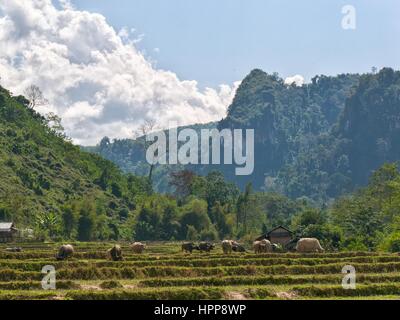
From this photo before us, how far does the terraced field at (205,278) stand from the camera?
94.4ft

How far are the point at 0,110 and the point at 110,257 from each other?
3737 inches

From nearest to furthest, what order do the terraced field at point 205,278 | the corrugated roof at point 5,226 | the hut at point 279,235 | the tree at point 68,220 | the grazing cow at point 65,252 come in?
the terraced field at point 205,278
the grazing cow at point 65,252
the hut at point 279,235
the corrugated roof at point 5,226
the tree at point 68,220

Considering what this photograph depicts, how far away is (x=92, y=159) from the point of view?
140500 millimetres

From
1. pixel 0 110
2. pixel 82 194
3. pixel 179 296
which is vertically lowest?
pixel 179 296

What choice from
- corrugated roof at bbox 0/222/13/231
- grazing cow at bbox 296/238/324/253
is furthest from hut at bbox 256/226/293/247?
corrugated roof at bbox 0/222/13/231

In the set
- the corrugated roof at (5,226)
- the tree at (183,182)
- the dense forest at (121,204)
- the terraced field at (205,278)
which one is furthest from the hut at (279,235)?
the tree at (183,182)

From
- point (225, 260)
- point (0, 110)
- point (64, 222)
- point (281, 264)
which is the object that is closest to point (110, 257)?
point (225, 260)

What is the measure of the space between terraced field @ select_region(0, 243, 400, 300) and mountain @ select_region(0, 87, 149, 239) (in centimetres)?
5087

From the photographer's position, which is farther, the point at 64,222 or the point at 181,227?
the point at 181,227

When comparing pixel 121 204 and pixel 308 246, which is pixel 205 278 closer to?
pixel 308 246

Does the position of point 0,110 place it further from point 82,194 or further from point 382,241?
point 382,241

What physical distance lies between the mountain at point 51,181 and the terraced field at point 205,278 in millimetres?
50866

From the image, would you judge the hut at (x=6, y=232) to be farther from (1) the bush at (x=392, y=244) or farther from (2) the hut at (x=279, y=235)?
(1) the bush at (x=392, y=244)

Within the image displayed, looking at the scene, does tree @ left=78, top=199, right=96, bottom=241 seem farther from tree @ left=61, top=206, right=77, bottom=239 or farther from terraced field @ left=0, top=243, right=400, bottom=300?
terraced field @ left=0, top=243, right=400, bottom=300
